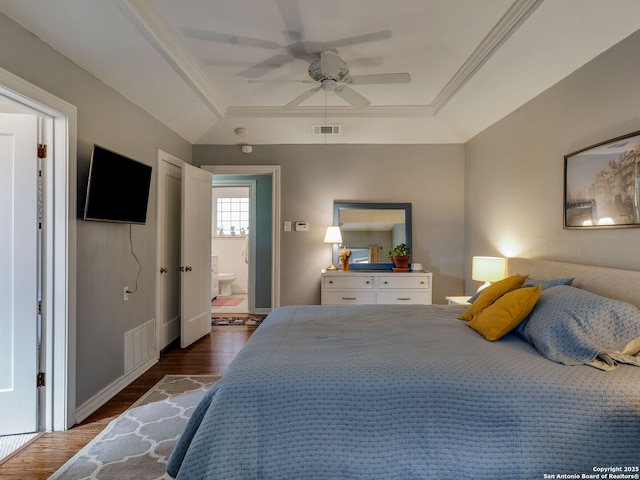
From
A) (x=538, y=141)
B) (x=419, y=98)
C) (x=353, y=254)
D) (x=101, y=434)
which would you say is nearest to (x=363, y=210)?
(x=353, y=254)

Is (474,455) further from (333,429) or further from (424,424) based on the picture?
(333,429)

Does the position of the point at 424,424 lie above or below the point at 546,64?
below

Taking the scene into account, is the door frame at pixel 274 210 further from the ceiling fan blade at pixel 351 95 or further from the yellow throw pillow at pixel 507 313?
the yellow throw pillow at pixel 507 313

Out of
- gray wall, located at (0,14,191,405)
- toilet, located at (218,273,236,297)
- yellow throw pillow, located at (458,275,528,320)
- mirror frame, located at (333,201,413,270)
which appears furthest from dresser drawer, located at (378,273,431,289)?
toilet, located at (218,273,236,297)

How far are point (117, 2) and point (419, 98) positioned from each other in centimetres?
272

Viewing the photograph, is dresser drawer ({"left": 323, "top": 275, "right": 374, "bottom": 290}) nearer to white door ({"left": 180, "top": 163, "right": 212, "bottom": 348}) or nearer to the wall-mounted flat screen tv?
white door ({"left": 180, "top": 163, "right": 212, "bottom": 348})

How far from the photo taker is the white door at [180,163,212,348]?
359 centimetres

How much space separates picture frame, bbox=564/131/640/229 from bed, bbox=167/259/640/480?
101 centimetres

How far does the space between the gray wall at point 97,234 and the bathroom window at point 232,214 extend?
3.89 m

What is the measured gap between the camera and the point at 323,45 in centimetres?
243

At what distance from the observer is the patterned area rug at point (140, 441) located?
1.73 m

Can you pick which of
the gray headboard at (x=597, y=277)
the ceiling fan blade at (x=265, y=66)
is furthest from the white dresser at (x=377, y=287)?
the ceiling fan blade at (x=265, y=66)

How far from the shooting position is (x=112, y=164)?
2.36 m

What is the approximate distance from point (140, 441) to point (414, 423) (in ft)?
5.78
